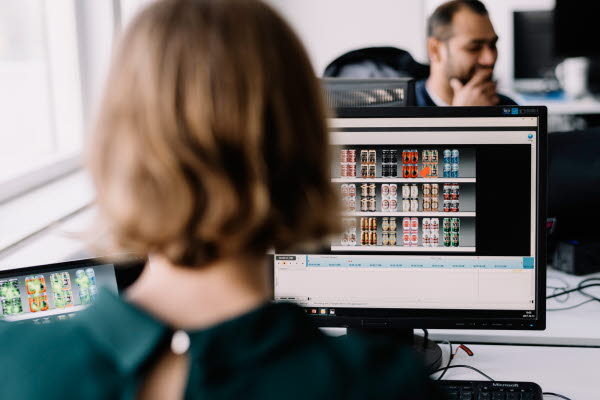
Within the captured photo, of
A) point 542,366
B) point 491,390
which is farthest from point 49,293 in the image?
point 542,366

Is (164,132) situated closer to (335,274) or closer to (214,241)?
(214,241)

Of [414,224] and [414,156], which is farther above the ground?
[414,156]

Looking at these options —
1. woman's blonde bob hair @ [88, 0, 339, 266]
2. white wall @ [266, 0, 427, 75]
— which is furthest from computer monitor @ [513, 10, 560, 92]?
woman's blonde bob hair @ [88, 0, 339, 266]

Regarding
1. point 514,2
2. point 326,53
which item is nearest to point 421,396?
point 326,53

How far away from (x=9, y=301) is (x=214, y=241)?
591 millimetres

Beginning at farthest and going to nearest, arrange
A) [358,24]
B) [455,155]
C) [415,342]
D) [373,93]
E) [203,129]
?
1. [358,24]
2. [373,93]
3. [415,342]
4. [455,155]
5. [203,129]

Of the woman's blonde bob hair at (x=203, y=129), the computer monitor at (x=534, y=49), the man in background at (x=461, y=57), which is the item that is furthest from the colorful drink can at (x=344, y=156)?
the computer monitor at (x=534, y=49)

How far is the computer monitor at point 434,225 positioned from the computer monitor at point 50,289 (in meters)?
0.32

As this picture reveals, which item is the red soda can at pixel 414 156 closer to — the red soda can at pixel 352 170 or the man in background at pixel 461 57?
the red soda can at pixel 352 170

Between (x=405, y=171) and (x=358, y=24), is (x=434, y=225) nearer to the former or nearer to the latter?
(x=405, y=171)

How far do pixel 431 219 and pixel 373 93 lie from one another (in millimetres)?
563

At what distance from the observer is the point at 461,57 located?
8.30 ft

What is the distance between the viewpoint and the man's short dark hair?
2520mm

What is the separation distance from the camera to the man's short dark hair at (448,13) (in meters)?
2.52
